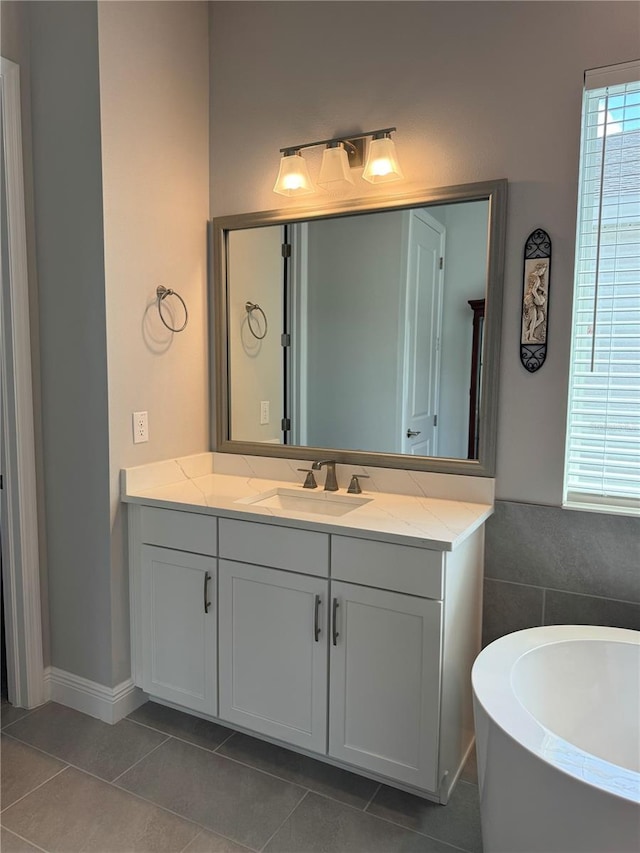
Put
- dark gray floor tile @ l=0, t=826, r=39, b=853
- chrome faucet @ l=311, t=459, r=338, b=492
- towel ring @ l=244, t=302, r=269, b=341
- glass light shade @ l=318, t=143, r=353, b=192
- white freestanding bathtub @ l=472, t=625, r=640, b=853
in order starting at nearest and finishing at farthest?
1. white freestanding bathtub @ l=472, t=625, r=640, b=853
2. dark gray floor tile @ l=0, t=826, r=39, b=853
3. glass light shade @ l=318, t=143, r=353, b=192
4. chrome faucet @ l=311, t=459, r=338, b=492
5. towel ring @ l=244, t=302, r=269, b=341

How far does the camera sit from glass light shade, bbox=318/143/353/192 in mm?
2291

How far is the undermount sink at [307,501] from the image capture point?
2.31 meters

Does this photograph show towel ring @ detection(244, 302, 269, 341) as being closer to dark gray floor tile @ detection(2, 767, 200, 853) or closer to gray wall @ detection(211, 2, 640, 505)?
gray wall @ detection(211, 2, 640, 505)

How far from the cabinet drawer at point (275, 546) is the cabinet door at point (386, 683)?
0.36 ft

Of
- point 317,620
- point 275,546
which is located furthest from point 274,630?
point 275,546

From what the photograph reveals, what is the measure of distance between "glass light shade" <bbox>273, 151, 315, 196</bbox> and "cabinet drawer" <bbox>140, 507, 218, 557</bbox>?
1335 mm

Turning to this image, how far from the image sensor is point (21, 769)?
2.06 m

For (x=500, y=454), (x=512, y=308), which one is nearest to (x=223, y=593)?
(x=500, y=454)

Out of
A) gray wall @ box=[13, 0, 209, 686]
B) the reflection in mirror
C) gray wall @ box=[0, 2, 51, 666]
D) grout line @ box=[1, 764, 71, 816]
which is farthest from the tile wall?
gray wall @ box=[0, 2, 51, 666]

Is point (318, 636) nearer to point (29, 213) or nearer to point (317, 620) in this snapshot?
point (317, 620)

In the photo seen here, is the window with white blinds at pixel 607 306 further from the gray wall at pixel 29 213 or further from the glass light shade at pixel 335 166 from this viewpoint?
the gray wall at pixel 29 213

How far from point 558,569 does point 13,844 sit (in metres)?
1.89

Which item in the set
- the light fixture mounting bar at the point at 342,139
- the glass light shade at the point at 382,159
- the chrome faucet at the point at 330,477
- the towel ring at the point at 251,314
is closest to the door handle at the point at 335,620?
the chrome faucet at the point at 330,477

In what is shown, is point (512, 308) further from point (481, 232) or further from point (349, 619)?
point (349, 619)
